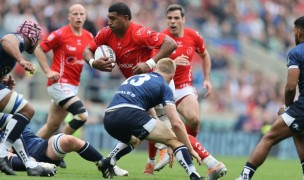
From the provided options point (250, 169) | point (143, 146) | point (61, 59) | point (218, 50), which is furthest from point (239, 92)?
point (250, 169)

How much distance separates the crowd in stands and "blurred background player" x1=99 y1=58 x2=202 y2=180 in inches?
419

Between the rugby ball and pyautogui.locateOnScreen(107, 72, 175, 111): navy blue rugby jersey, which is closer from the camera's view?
pyautogui.locateOnScreen(107, 72, 175, 111): navy blue rugby jersey

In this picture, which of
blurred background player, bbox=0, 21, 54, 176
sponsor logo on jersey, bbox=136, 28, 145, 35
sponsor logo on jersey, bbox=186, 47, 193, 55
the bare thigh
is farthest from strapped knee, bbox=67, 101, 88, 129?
blurred background player, bbox=0, 21, 54, 176

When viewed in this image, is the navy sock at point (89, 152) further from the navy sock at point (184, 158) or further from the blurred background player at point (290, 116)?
the blurred background player at point (290, 116)

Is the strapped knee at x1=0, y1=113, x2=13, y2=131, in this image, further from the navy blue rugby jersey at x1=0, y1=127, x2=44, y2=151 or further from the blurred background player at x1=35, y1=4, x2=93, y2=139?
the blurred background player at x1=35, y1=4, x2=93, y2=139

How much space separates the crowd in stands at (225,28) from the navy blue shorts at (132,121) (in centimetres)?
1078

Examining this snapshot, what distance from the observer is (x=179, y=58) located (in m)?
14.7

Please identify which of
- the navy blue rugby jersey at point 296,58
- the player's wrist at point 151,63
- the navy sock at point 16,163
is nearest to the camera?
the navy blue rugby jersey at point 296,58

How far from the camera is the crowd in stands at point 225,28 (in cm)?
2381

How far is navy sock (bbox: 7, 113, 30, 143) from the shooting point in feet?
38.9

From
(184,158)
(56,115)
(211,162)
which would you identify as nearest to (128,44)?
(211,162)

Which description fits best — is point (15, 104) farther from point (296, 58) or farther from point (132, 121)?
point (296, 58)

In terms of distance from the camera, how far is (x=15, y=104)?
472 inches

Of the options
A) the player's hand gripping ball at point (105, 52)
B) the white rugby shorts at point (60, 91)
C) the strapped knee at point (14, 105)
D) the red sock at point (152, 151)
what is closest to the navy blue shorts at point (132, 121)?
the strapped knee at point (14, 105)
